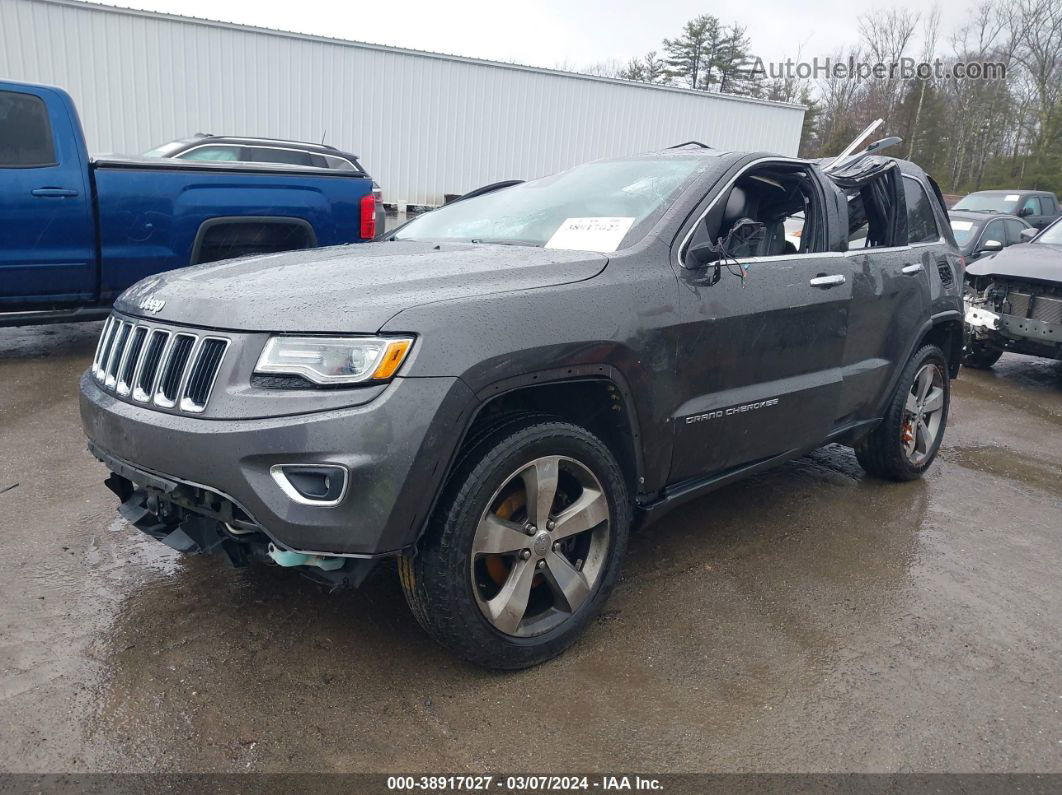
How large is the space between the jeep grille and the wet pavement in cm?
87

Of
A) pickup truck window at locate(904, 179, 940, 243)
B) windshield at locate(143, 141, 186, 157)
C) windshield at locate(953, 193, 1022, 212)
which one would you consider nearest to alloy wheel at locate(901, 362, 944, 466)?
pickup truck window at locate(904, 179, 940, 243)

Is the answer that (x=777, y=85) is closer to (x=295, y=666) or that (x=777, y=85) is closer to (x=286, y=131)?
(x=286, y=131)

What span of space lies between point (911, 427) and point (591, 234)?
2.59 m

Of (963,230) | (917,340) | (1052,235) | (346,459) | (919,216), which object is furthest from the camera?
(963,230)

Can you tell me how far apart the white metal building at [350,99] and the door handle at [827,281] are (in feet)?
47.0

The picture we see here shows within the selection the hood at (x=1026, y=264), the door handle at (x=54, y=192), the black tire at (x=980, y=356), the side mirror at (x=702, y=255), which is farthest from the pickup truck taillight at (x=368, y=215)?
the black tire at (x=980, y=356)

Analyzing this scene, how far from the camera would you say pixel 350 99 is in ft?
53.5

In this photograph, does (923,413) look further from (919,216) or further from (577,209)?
(577,209)

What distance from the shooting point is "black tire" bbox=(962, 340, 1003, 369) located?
8344 mm

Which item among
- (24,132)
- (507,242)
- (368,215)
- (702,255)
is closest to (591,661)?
(702,255)

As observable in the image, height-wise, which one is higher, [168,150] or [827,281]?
[168,150]

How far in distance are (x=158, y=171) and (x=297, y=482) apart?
4.75 m

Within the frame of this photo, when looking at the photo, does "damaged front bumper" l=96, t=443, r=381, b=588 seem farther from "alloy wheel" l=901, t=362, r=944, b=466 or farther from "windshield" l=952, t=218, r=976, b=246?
"windshield" l=952, t=218, r=976, b=246

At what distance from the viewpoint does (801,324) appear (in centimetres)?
349
